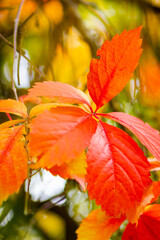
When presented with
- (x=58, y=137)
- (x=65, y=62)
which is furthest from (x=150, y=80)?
(x=58, y=137)

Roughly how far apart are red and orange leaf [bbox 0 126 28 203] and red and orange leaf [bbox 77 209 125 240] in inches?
4.8

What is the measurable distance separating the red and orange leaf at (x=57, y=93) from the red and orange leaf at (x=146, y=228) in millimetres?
180

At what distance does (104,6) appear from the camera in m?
1.02

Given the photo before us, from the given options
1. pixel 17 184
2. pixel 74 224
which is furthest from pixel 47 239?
pixel 17 184

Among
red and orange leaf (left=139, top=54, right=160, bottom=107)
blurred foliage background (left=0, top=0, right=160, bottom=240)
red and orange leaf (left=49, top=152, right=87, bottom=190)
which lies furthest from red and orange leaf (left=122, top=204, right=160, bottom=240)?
red and orange leaf (left=139, top=54, right=160, bottom=107)

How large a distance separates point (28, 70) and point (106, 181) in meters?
0.70

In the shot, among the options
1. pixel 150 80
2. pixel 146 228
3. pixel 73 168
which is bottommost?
pixel 146 228

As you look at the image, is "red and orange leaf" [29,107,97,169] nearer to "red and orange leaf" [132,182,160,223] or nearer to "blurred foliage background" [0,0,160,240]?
"red and orange leaf" [132,182,160,223]

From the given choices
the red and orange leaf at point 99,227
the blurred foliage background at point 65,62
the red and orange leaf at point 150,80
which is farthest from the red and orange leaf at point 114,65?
the red and orange leaf at point 150,80

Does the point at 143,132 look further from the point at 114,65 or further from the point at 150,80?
the point at 150,80

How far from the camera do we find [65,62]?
93 cm

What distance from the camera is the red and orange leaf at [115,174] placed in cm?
23

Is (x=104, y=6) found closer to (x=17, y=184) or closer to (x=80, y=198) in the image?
(x=80, y=198)

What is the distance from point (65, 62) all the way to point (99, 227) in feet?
2.29
